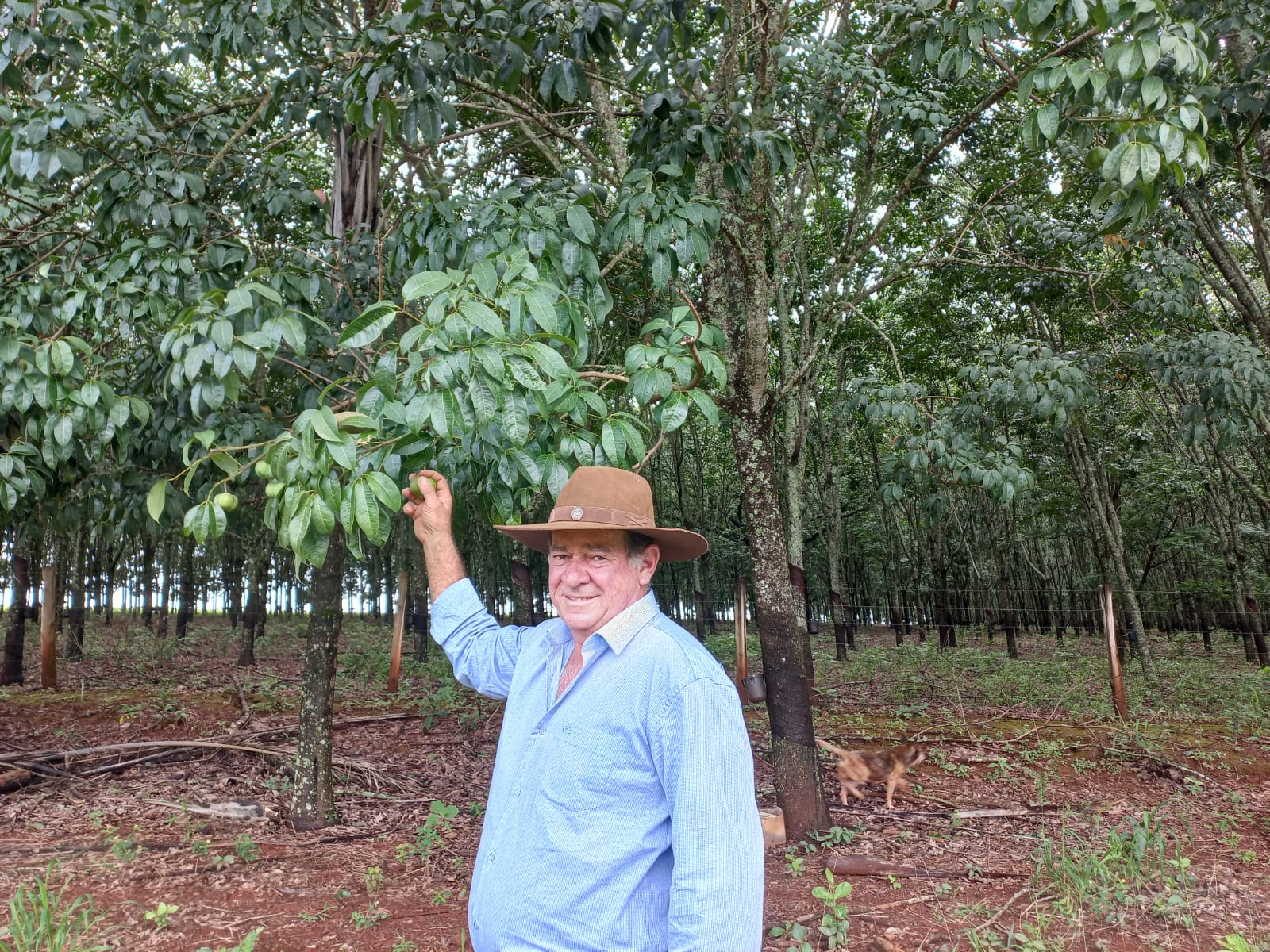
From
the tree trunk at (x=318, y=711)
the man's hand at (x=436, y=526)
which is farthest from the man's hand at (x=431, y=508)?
the tree trunk at (x=318, y=711)

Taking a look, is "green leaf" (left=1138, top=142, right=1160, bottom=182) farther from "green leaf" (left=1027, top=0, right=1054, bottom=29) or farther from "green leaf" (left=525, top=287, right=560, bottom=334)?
"green leaf" (left=525, top=287, right=560, bottom=334)

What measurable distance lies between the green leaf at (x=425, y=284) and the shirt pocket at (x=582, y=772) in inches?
48.5

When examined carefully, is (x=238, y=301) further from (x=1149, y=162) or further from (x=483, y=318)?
(x=1149, y=162)

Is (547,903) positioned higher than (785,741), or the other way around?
(547,903)

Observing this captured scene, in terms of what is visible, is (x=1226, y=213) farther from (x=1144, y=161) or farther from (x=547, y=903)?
(x=547, y=903)

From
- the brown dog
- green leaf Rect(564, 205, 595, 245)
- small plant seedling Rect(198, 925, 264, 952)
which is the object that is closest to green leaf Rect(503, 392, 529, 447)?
green leaf Rect(564, 205, 595, 245)

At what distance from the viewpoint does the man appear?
4.87 feet

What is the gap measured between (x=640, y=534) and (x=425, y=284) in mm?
927

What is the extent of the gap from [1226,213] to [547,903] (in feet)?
29.7

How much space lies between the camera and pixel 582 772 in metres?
1.64

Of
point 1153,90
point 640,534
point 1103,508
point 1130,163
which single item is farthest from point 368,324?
point 1103,508

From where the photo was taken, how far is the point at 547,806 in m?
1.66

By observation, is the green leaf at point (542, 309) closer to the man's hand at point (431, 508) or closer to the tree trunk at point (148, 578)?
the man's hand at point (431, 508)

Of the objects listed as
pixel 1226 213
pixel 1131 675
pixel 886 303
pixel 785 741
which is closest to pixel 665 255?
pixel 785 741
